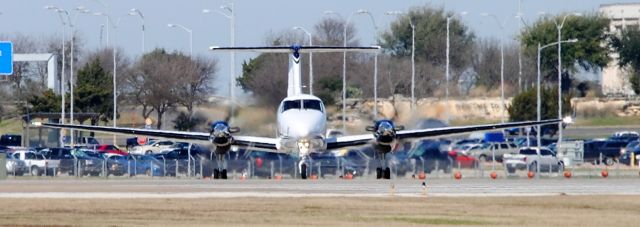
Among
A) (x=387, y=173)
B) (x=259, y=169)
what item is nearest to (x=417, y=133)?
(x=387, y=173)

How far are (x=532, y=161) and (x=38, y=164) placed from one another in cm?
2112

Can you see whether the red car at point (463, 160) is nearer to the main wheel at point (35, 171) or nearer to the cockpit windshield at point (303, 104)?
the cockpit windshield at point (303, 104)

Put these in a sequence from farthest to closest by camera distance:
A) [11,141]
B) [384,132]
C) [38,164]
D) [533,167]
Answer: [11,141], [533,167], [38,164], [384,132]

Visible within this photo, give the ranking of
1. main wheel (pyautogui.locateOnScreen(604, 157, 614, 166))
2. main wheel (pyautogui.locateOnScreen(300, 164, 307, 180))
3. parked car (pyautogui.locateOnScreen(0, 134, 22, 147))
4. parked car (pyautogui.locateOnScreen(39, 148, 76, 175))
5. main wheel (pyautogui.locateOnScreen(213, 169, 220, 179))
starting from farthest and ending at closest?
parked car (pyautogui.locateOnScreen(0, 134, 22, 147)) < main wheel (pyautogui.locateOnScreen(604, 157, 614, 166)) < parked car (pyautogui.locateOnScreen(39, 148, 76, 175)) < main wheel (pyautogui.locateOnScreen(213, 169, 220, 179)) < main wheel (pyautogui.locateOnScreen(300, 164, 307, 180))

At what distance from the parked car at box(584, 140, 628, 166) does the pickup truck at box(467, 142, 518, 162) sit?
3834 mm

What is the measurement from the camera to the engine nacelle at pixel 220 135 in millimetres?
59906

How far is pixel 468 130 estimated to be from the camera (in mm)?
62406

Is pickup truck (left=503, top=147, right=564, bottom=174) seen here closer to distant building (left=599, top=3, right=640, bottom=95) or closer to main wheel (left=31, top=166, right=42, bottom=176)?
main wheel (left=31, top=166, right=42, bottom=176)

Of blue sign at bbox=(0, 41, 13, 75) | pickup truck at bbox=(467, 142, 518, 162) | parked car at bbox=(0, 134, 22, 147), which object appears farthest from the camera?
parked car at bbox=(0, 134, 22, 147)

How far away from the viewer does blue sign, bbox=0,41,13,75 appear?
66562 millimetres

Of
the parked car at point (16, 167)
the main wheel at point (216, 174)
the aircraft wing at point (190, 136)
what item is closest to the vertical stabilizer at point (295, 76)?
the aircraft wing at point (190, 136)

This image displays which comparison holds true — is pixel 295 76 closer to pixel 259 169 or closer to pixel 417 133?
pixel 259 169

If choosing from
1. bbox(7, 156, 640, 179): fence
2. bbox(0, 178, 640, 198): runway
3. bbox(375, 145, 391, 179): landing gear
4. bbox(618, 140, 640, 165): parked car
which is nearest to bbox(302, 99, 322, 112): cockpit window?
bbox(375, 145, 391, 179): landing gear

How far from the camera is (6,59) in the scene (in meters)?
66.9
